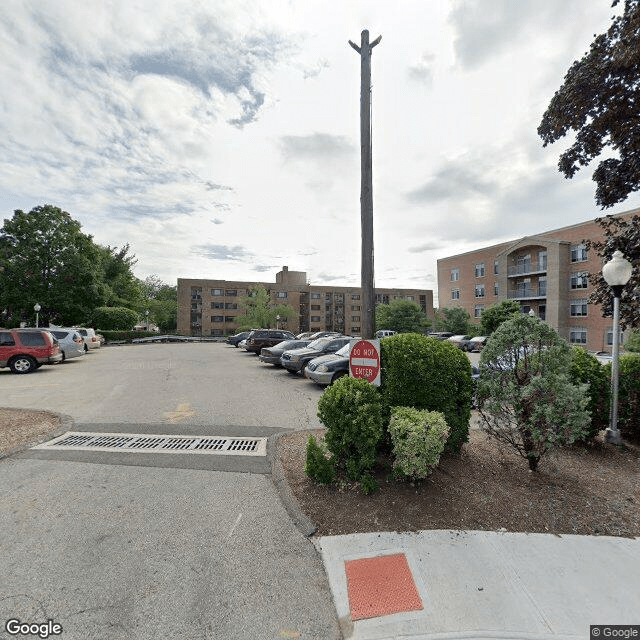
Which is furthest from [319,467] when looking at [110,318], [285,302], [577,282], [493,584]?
[285,302]

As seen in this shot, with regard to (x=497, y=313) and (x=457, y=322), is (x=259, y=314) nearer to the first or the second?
(x=457, y=322)

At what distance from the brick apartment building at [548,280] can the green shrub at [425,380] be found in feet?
103

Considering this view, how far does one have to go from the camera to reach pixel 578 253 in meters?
33.9

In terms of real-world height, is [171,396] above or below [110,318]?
below

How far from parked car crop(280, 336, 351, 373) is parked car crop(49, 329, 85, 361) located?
38.9ft

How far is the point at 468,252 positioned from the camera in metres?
46.6

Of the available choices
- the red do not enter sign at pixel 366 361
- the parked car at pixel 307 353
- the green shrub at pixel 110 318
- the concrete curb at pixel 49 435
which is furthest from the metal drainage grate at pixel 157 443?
the green shrub at pixel 110 318

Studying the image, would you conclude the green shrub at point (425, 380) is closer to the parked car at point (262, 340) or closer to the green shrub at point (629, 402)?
the green shrub at point (629, 402)

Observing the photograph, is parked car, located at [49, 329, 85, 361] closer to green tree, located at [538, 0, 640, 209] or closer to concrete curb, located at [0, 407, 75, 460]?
concrete curb, located at [0, 407, 75, 460]

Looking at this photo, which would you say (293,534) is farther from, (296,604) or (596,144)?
(596,144)

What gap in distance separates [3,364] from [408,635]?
1771 centimetres

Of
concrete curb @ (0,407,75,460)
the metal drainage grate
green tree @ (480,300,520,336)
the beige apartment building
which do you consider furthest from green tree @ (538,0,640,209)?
the beige apartment building

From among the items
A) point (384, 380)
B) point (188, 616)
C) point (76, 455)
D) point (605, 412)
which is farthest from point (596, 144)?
point (76, 455)

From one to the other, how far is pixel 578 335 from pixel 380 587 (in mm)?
40137
